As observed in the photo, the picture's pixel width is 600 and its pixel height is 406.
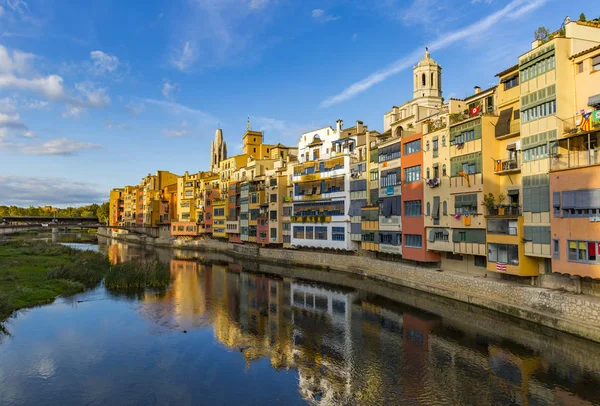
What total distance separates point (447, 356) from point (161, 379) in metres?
16.1

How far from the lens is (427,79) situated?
2576 inches

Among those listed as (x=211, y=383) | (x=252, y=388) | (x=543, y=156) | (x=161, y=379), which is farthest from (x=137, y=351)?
(x=543, y=156)

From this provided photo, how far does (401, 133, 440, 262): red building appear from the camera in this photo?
39.8 m

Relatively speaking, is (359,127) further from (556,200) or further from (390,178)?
(556,200)

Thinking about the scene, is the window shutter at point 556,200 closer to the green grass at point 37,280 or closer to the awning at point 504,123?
the awning at point 504,123

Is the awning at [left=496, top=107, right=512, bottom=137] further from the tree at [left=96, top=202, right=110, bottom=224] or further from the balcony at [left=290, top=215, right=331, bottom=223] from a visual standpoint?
the tree at [left=96, top=202, right=110, bottom=224]

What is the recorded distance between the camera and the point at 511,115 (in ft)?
101

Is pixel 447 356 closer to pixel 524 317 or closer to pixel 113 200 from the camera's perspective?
pixel 524 317

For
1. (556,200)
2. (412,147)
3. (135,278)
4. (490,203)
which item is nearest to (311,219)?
(412,147)

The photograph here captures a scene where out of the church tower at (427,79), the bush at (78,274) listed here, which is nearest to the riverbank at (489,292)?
the bush at (78,274)

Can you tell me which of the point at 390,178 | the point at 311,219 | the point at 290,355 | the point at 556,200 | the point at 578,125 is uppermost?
the point at 578,125

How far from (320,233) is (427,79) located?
3212 cm

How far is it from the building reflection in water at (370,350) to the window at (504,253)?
623 cm

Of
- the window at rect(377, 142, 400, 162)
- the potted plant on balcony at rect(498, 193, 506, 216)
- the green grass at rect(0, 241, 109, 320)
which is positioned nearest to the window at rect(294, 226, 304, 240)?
the window at rect(377, 142, 400, 162)
